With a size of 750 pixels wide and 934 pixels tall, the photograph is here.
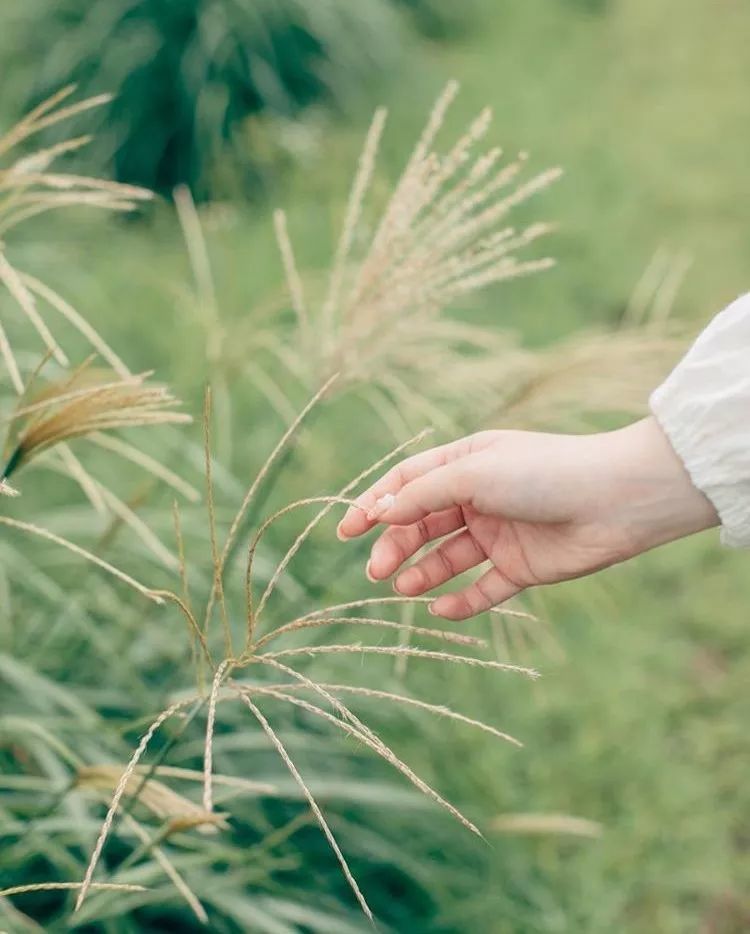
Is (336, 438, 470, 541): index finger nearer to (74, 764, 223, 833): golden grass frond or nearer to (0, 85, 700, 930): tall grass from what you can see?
(0, 85, 700, 930): tall grass

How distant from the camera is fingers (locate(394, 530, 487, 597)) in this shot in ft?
4.75

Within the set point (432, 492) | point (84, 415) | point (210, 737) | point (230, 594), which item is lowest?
point (230, 594)

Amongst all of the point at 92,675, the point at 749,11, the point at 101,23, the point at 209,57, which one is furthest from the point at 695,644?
the point at 749,11

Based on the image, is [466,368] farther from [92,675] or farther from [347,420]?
[347,420]

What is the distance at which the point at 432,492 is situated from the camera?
1279 millimetres

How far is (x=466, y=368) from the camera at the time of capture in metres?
1.63

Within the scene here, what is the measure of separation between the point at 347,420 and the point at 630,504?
1.93 metres

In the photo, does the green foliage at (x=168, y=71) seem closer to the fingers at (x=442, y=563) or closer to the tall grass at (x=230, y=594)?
the tall grass at (x=230, y=594)

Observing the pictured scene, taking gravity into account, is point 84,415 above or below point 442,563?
above

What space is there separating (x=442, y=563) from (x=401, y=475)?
9.0 inches

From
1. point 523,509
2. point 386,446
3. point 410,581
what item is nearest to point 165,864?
point 410,581

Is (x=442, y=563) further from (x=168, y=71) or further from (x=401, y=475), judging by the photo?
(x=168, y=71)

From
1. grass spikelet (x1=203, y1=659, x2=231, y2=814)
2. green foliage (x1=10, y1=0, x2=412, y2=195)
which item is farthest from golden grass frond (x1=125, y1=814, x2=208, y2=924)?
green foliage (x1=10, y1=0, x2=412, y2=195)

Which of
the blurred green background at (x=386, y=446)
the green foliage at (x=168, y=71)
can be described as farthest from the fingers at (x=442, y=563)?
the green foliage at (x=168, y=71)
